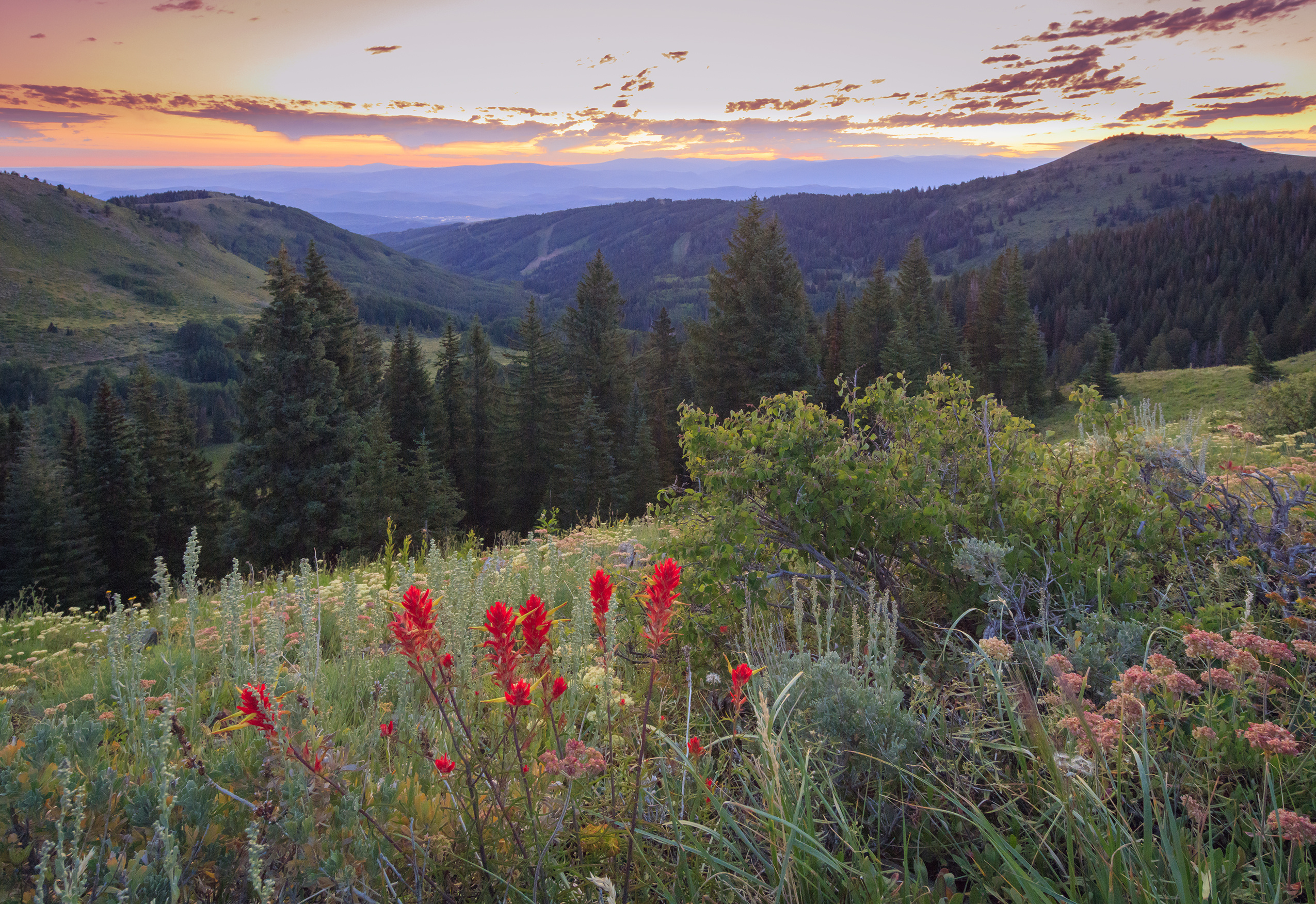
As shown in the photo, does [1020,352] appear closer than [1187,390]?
No

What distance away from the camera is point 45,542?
29766mm

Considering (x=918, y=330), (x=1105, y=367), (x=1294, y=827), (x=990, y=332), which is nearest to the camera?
(x=1294, y=827)

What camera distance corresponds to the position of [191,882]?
192 centimetres

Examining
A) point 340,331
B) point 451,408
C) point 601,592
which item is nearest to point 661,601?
point 601,592

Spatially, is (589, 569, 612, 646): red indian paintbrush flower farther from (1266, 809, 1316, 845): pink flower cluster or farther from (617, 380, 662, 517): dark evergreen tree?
(617, 380, 662, 517): dark evergreen tree

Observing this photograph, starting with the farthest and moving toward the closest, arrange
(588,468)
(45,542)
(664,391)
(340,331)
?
(664,391) < (588,468) < (340,331) < (45,542)

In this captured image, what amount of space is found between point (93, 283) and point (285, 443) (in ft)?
605

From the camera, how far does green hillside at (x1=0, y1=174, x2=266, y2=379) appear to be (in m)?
131

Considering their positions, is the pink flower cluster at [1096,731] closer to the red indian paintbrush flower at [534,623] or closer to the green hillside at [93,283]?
the red indian paintbrush flower at [534,623]

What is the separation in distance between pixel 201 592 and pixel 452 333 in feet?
103

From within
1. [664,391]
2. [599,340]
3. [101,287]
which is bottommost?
[664,391]

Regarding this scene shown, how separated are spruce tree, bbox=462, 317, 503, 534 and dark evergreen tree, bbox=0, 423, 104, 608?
17.0 meters

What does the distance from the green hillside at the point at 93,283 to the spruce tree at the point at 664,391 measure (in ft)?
419

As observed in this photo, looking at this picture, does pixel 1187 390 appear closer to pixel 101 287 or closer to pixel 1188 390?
pixel 1188 390
